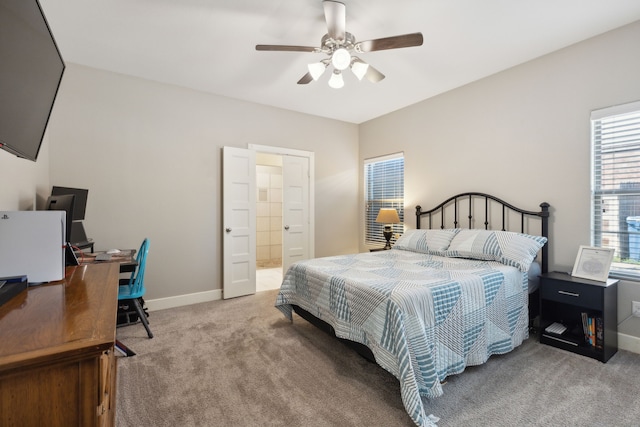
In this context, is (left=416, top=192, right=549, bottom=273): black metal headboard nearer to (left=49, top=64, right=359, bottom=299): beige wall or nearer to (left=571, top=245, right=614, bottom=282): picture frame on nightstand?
(left=571, top=245, right=614, bottom=282): picture frame on nightstand

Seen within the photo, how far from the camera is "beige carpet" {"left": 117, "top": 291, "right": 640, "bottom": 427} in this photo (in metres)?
1.71

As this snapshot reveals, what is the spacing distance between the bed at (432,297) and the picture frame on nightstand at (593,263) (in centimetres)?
29

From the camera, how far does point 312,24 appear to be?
2469 mm

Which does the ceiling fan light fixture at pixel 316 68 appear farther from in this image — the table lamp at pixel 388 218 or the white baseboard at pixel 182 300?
the white baseboard at pixel 182 300

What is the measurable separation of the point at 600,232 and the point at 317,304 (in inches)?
102

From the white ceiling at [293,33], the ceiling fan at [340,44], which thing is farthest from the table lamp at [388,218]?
the ceiling fan at [340,44]

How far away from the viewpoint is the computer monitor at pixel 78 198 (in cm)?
277

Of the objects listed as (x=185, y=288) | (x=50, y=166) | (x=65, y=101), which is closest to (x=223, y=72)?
(x=65, y=101)

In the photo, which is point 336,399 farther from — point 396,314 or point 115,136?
point 115,136

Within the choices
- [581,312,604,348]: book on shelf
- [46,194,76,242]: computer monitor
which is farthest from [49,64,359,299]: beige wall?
[581,312,604,348]: book on shelf

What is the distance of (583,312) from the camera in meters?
2.52

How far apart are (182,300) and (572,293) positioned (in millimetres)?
3992

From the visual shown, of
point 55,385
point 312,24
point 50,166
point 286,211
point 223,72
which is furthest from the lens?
point 286,211

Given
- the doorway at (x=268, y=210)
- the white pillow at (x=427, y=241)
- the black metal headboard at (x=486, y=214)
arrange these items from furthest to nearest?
the doorway at (x=268, y=210), the white pillow at (x=427, y=241), the black metal headboard at (x=486, y=214)
